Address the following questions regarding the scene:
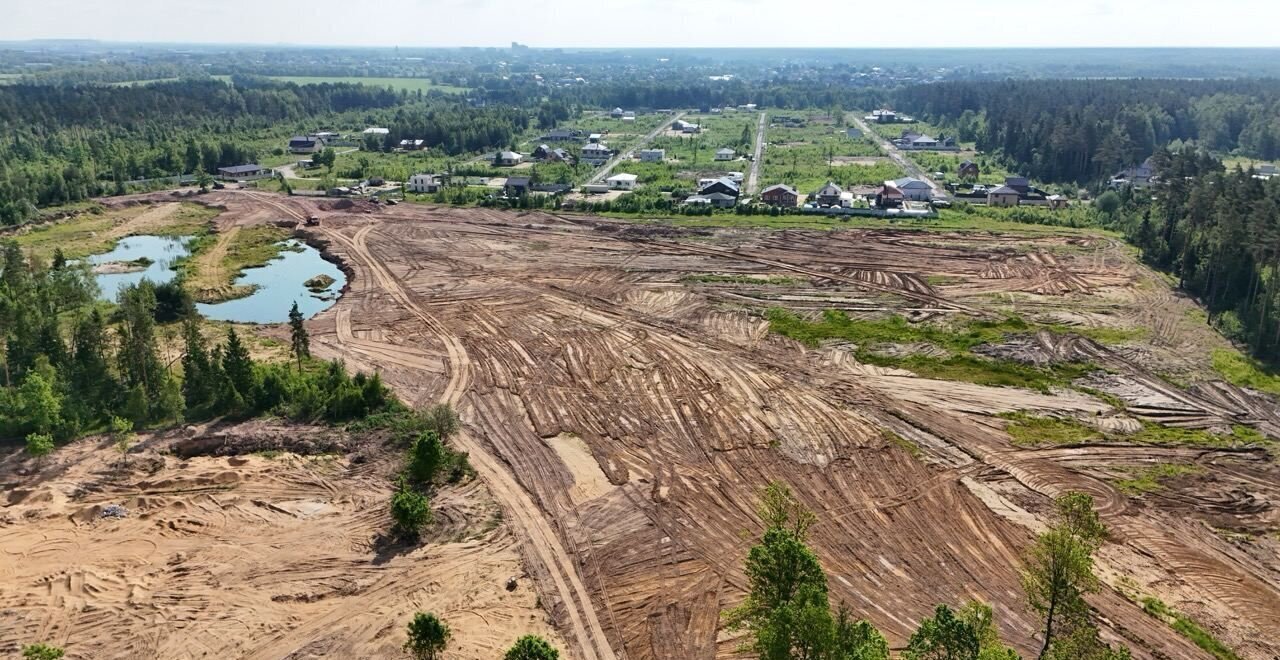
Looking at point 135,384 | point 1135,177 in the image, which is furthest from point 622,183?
point 135,384

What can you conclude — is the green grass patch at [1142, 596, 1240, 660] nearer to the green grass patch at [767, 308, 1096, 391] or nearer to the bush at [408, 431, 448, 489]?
the green grass patch at [767, 308, 1096, 391]

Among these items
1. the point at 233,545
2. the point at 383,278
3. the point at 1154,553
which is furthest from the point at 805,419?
the point at 383,278

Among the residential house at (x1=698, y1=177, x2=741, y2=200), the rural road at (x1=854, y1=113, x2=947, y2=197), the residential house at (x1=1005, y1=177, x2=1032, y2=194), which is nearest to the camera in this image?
the residential house at (x1=698, y1=177, x2=741, y2=200)

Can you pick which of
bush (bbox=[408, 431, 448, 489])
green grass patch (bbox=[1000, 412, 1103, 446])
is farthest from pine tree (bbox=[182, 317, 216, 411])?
green grass patch (bbox=[1000, 412, 1103, 446])

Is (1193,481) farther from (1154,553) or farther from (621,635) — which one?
(621,635)

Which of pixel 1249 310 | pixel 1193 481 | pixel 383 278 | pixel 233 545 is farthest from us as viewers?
pixel 383 278

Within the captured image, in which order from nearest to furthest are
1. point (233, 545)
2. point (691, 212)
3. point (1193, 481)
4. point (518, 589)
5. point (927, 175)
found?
point (518, 589), point (233, 545), point (1193, 481), point (691, 212), point (927, 175)

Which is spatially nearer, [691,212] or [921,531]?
[921,531]
